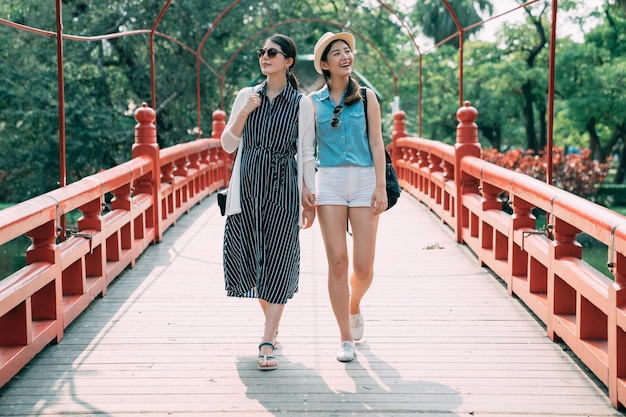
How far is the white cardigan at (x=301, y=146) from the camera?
425cm

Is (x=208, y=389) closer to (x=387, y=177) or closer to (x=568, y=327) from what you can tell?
(x=387, y=177)

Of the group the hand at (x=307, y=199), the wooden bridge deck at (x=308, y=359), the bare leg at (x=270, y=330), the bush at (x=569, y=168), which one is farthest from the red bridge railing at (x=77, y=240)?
the bush at (x=569, y=168)

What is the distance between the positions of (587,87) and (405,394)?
21.1 m

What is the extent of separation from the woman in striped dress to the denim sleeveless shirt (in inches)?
3.3

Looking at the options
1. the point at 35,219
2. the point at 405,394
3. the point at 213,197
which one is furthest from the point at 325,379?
the point at 213,197

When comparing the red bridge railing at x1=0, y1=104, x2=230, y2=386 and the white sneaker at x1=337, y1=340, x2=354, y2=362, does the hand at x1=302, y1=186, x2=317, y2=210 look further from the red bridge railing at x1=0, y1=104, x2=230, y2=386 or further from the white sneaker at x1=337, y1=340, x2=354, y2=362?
the red bridge railing at x1=0, y1=104, x2=230, y2=386

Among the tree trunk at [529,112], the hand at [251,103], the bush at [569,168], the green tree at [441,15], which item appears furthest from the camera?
the green tree at [441,15]

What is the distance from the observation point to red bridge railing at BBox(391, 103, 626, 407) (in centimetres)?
372

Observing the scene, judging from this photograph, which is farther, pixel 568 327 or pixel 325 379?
pixel 568 327

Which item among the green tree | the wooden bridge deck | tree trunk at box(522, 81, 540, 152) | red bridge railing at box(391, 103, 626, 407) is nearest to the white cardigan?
the wooden bridge deck

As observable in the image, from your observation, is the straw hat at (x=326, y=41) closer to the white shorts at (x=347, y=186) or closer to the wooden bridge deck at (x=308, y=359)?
the white shorts at (x=347, y=186)

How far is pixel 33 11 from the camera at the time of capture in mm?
18859

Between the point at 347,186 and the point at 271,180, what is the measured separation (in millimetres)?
349

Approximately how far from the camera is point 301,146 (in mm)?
4254
